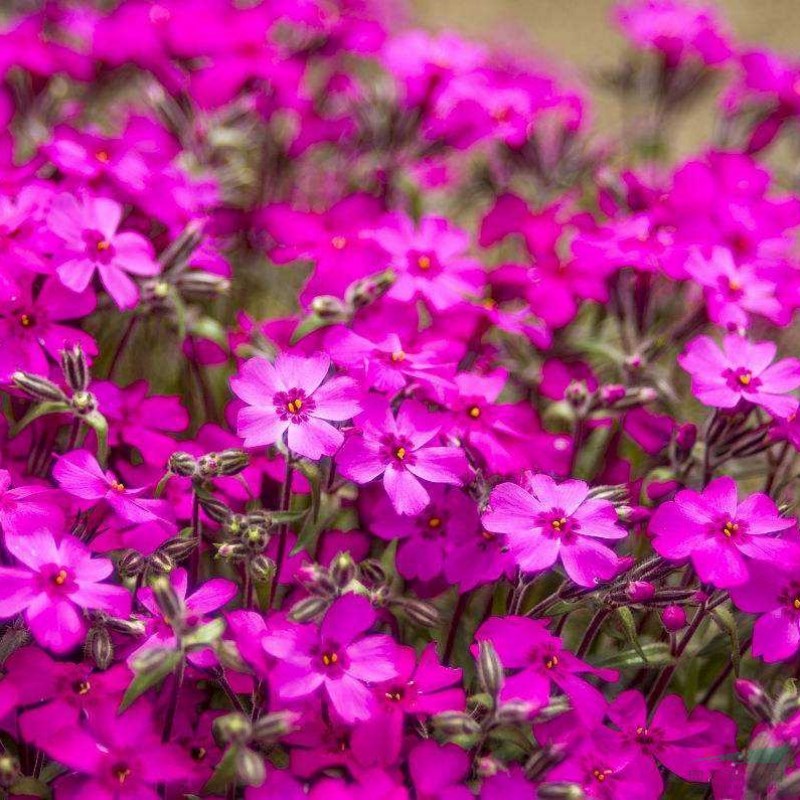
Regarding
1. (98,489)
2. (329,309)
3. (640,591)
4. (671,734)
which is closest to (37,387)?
(98,489)

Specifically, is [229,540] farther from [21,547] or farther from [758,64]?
[758,64]

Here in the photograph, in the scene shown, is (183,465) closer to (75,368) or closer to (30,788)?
(75,368)

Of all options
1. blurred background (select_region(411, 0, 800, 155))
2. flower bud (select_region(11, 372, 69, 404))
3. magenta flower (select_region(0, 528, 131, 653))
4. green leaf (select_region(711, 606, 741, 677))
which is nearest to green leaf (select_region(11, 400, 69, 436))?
flower bud (select_region(11, 372, 69, 404))

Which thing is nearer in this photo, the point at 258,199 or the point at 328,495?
the point at 328,495

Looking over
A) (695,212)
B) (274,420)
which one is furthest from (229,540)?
(695,212)

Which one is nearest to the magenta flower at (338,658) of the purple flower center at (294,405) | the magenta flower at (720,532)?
the purple flower center at (294,405)

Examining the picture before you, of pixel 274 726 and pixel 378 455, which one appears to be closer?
pixel 274 726

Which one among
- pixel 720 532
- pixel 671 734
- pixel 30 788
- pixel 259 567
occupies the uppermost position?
pixel 720 532
